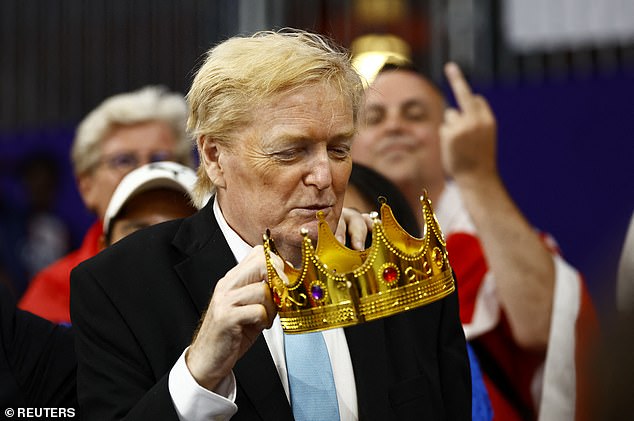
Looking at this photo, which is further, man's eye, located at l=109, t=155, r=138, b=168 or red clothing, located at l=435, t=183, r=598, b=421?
man's eye, located at l=109, t=155, r=138, b=168

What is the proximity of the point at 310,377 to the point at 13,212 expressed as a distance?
5373 mm

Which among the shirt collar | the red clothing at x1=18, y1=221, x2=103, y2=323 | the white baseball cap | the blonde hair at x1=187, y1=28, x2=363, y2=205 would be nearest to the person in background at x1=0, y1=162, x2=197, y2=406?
the shirt collar

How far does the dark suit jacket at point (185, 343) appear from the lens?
7.53 feet

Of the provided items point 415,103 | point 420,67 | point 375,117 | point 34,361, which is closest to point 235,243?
point 34,361

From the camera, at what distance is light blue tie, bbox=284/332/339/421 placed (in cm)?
235

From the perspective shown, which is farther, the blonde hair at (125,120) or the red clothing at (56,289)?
→ the blonde hair at (125,120)

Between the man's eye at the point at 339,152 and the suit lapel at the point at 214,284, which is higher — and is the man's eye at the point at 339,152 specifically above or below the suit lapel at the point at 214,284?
above

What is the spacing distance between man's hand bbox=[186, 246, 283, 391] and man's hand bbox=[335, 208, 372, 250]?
1.55 ft

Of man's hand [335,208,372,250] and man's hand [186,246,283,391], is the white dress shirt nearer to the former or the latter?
man's hand [186,246,283,391]

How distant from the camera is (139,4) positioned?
7.22 m

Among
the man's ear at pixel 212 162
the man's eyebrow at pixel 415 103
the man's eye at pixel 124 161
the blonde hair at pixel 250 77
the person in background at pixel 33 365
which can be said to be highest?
the blonde hair at pixel 250 77

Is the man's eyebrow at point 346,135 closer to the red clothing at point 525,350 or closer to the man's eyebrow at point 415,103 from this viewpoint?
the red clothing at point 525,350

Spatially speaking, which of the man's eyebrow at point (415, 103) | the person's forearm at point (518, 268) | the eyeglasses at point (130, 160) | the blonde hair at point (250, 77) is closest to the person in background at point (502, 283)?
the person's forearm at point (518, 268)

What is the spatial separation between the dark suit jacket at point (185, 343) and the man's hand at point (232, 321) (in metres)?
0.10
